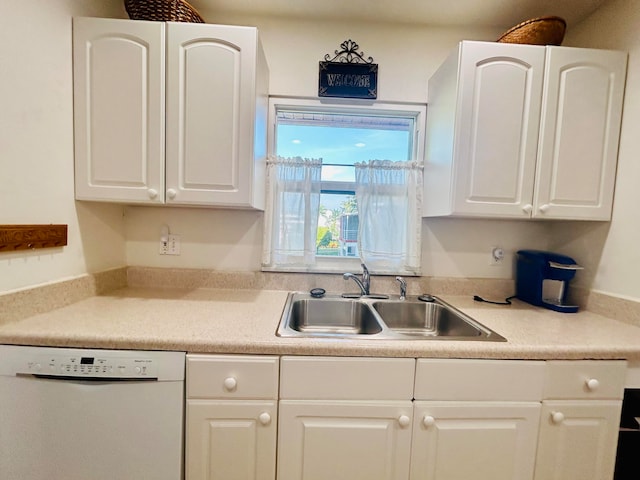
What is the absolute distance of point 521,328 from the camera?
1.21m

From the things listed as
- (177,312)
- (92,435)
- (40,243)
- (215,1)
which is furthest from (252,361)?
(215,1)

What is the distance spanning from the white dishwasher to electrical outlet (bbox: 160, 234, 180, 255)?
2.55ft

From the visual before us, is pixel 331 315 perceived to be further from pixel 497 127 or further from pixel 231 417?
pixel 497 127

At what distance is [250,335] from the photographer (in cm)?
105

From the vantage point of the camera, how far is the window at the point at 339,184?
1.69 meters

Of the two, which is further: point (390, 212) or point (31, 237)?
point (390, 212)

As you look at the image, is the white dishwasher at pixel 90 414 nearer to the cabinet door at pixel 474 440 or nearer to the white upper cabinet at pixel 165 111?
the white upper cabinet at pixel 165 111

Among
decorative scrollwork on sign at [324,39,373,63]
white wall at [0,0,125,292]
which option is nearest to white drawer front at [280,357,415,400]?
white wall at [0,0,125,292]

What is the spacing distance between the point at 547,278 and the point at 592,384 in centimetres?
64

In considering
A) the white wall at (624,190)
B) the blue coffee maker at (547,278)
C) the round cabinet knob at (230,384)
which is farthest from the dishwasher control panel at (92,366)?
the white wall at (624,190)

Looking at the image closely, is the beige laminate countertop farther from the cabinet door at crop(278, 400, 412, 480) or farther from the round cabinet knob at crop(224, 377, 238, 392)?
the cabinet door at crop(278, 400, 412, 480)

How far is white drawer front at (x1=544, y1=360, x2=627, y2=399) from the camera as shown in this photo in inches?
41.1

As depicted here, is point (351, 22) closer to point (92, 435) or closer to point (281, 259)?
point (281, 259)

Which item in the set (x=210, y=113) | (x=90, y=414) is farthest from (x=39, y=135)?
(x=90, y=414)
